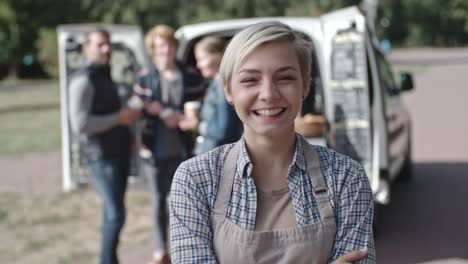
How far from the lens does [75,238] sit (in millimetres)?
6945

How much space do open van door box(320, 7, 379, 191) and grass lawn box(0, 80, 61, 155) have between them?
28.0 ft

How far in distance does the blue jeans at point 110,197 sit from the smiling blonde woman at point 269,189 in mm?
3096

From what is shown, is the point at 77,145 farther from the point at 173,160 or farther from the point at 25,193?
the point at 173,160

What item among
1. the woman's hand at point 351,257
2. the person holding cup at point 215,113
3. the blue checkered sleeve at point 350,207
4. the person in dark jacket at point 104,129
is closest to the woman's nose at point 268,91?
the blue checkered sleeve at point 350,207

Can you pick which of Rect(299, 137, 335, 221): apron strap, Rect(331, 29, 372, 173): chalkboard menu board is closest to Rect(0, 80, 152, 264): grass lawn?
Rect(331, 29, 372, 173): chalkboard menu board

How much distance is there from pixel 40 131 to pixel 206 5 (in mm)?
31960

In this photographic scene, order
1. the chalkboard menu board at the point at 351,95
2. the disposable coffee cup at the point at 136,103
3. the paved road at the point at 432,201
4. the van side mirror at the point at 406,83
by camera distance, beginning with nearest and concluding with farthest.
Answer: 1. the disposable coffee cup at the point at 136,103
2. the chalkboard menu board at the point at 351,95
3. the paved road at the point at 432,201
4. the van side mirror at the point at 406,83

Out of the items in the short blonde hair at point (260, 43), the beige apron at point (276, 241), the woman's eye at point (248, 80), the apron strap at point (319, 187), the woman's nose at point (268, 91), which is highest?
the short blonde hair at point (260, 43)

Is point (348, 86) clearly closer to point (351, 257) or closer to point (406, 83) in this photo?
point (406, 83)

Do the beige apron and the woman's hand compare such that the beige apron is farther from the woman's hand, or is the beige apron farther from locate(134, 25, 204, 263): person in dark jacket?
locate(134, 25, 204, 263): person in dark jacket

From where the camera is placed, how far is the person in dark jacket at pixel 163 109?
5387 millimetres

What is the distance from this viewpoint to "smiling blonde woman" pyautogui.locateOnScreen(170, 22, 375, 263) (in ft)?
6.51

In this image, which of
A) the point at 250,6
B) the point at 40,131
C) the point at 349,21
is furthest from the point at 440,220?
the point at 250,6

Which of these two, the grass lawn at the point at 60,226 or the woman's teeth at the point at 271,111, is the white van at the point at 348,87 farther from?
the woman's teeth at the point at 271,111
